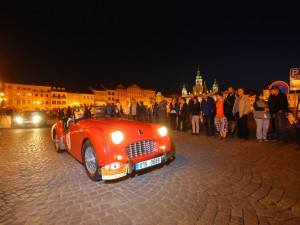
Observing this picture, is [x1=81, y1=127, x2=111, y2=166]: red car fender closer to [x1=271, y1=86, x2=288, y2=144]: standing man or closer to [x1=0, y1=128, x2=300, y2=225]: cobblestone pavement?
[x1=0, y1=128, x2=300, y2=225]: cobblestone pavement

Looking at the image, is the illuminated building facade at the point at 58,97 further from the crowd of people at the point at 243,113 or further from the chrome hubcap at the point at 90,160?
the chrome hubcap at the point at 90,160

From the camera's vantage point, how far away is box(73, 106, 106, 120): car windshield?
4.81 m

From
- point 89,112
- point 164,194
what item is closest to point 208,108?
point 89,112

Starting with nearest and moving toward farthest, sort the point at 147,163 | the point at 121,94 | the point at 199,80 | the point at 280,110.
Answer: the point at 147,163 → the point at 280,110 → the point at 121,94 → the point at 199,80

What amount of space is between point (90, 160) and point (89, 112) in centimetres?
221

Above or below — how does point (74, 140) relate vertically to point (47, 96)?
below

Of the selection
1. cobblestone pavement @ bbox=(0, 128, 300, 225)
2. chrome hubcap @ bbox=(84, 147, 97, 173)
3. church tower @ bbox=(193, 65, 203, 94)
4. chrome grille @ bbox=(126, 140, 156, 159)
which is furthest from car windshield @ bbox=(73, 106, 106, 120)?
church tower @ bbox=(193, 65, 203, 94)

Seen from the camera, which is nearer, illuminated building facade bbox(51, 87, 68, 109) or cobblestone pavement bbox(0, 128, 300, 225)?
cobblestone pavement bbox(0, 128, 300, 225)

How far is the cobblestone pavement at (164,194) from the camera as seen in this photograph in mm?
2129

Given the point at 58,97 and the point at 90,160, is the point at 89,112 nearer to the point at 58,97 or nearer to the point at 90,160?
the point at 90,160

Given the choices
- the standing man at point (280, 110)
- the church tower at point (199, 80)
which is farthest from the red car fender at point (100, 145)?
the church tower at point (199, 80)

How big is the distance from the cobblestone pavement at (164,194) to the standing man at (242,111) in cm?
247

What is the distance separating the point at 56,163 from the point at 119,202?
284 cm

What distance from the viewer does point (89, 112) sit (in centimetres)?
519
